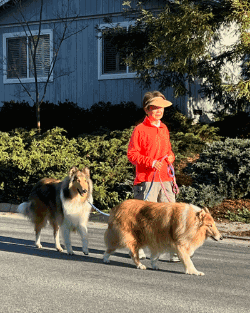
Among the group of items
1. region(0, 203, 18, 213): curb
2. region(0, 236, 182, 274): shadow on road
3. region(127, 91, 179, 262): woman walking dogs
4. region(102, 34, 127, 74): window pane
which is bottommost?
region(0, 203, 18, 213): curb

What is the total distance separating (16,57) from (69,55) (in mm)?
2521

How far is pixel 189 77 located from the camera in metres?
19.0

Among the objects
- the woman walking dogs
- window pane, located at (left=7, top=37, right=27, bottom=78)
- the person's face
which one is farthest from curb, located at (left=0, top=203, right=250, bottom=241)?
window pane, located at (left=7, top=37, right=27, bottom=78)

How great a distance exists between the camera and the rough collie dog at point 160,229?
7.15 metres

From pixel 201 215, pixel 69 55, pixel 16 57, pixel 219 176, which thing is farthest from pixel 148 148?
pixel 16 57

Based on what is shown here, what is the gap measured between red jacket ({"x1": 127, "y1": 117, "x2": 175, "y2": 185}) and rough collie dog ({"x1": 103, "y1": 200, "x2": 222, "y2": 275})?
531 millimetres

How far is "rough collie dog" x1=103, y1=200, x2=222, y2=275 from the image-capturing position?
7.15 m

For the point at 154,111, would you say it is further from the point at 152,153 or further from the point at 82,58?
the point at 82,58

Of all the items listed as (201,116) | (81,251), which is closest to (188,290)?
(81,251)

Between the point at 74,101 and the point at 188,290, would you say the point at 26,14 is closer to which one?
the point at 74,101

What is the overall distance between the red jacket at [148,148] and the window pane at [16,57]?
1747 centimetres

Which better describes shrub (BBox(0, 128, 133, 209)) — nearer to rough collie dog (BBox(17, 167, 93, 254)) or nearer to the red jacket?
rough collie dog (BBox(17, 167, 93, 254))

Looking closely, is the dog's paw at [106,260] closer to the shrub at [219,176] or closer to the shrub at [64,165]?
the shrub at [219,176]

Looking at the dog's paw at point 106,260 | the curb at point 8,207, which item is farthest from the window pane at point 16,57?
the dog's paw at point 106,260
